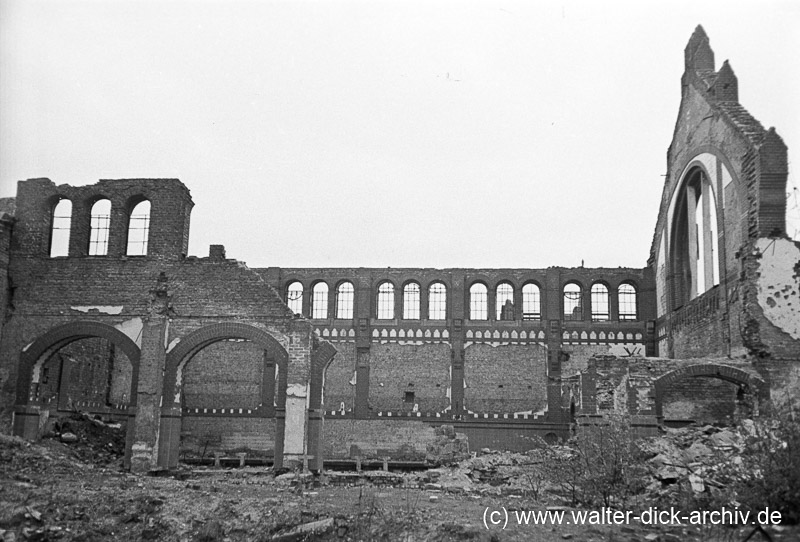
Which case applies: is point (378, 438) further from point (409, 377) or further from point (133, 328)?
point (133, 328)

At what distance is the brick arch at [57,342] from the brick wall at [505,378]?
43.5ft

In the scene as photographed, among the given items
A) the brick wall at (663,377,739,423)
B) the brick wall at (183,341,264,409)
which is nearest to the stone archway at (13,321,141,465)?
the brick wall at (183,341,264,409)

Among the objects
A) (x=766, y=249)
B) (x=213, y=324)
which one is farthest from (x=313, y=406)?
(x=766, y=249)

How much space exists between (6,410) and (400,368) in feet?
45.6

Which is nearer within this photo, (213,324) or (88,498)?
(88,498)

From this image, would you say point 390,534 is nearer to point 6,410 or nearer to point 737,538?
Result: point 737,538

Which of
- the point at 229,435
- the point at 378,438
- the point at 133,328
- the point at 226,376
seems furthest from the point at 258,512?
the point at 226,376

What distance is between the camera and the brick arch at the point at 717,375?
51.7 feet

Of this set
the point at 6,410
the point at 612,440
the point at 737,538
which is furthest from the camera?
the point at 6,410

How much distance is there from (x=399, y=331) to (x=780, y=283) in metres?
14.4

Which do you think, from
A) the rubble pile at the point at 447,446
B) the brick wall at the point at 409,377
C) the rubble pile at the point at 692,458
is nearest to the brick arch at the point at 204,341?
the rubble pile at the point at 692,458

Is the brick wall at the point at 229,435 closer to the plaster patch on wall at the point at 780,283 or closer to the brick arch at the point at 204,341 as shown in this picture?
the brick arch at the point at 204,341

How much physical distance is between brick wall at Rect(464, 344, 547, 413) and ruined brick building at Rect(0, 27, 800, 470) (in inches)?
2.9

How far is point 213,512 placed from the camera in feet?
33.9
